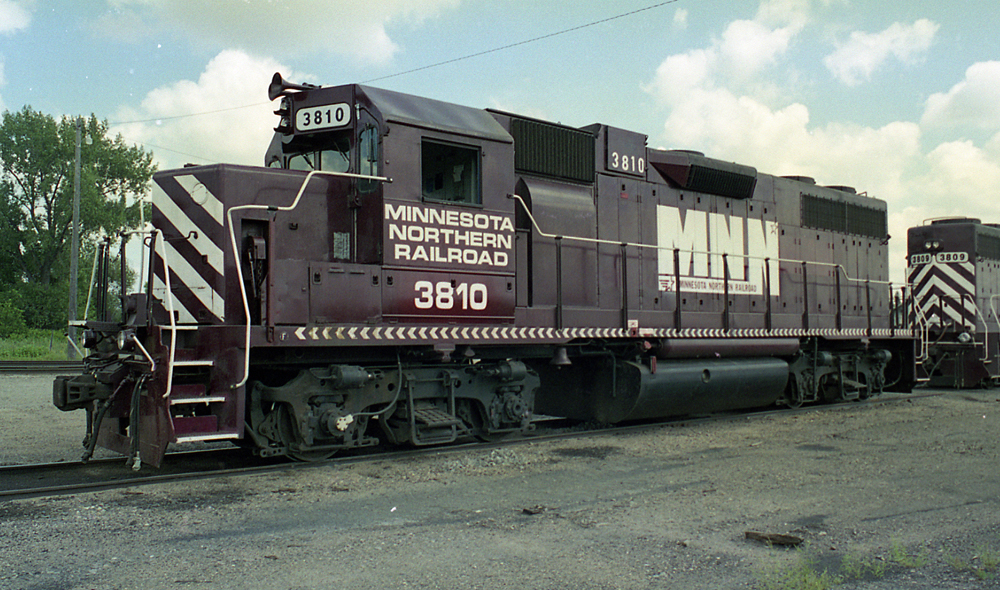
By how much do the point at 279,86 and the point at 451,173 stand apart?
1.86 metres

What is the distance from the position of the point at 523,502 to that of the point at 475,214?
306 centimetres

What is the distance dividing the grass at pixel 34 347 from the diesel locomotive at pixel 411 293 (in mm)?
17876

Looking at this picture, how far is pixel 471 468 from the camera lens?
657cm

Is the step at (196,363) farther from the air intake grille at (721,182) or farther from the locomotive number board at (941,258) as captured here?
the locomotive number board at (941,258)

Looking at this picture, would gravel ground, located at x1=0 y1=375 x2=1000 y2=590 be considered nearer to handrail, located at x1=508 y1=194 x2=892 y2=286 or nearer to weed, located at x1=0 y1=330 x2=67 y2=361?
handrail, located at x1=508 y1=194 x2=892 y2=286

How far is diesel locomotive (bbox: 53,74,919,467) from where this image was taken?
623 centimetres

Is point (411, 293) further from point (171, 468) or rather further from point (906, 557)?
point (906, 557)

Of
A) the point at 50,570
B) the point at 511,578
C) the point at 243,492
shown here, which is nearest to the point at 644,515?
the point at 511,578

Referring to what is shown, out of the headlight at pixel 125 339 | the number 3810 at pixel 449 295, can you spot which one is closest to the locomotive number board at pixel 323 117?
the number 3810 at pixel 449 295

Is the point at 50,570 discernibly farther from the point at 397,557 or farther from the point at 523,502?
the point at 523,502

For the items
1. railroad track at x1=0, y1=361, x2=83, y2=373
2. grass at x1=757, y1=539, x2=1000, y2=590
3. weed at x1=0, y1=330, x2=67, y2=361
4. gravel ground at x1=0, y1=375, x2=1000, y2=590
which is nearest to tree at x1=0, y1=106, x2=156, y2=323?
weed at x1=0, y1=330, x2=67, y2=361

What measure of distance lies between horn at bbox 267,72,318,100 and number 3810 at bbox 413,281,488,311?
222 centimetres

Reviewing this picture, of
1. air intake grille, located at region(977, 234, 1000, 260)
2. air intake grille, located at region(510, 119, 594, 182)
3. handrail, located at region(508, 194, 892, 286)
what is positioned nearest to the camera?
handrail, located at region(508, 194, 892, 286)

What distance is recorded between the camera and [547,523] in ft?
15.4
